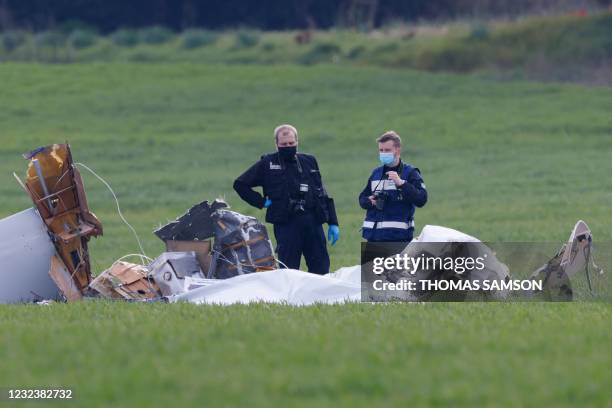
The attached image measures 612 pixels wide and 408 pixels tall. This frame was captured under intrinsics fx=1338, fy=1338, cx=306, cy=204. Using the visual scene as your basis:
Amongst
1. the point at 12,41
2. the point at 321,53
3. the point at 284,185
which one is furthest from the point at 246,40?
the point at 284,185

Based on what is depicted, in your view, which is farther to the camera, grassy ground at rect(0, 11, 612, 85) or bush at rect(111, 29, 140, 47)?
bush at rect(111, 29, 140, 47)

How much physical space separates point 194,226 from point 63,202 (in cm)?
143

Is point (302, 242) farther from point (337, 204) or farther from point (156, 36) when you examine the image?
point (156, 36)

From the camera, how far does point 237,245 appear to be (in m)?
13.9

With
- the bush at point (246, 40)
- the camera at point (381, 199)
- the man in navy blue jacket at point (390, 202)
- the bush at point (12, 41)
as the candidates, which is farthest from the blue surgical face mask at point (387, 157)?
the bush at point (12, 41)

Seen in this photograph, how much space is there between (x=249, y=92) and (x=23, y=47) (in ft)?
52.0

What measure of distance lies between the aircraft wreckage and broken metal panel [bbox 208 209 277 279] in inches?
0.4

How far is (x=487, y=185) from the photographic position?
3269cm

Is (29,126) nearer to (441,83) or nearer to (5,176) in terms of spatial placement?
(5,176)

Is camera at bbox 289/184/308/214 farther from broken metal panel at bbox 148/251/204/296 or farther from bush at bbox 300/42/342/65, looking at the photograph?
bush at bbox 300/42/342/65

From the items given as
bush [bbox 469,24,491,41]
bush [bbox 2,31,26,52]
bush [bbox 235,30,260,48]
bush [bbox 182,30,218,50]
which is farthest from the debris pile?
bush [bbox 2,31,26,52]

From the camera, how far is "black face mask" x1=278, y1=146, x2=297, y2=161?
46.7ft

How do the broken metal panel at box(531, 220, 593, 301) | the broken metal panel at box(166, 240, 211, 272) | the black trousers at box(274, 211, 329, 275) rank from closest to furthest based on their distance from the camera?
the broken metal panel at box(531, 220, 593, 301), the broken metal panel at box(166, 240, 211, 272), the black trousers at box(274, 211, 329, 275)

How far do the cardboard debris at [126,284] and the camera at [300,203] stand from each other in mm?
1696
